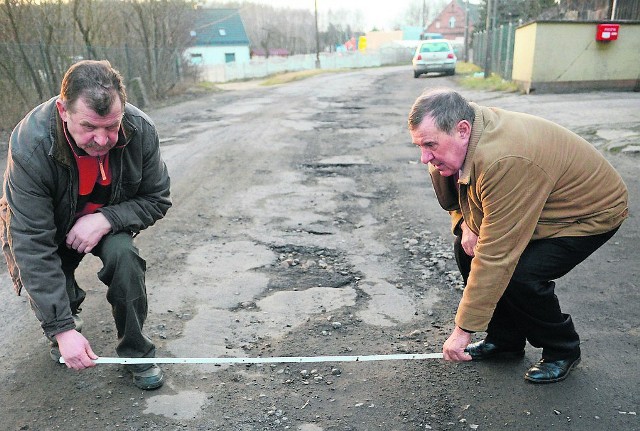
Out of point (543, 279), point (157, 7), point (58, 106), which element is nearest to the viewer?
point (58, 106)

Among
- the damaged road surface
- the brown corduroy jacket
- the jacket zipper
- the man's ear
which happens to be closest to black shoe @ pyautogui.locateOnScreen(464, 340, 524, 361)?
the damaged road surface

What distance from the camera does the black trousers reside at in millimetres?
2596

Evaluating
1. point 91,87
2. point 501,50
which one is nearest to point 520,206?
point 91,87

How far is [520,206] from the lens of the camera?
2354mm

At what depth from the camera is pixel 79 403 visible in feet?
8.84

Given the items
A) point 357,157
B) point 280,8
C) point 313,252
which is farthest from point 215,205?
point 280,8

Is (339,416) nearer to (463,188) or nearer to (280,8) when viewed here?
(463,188)

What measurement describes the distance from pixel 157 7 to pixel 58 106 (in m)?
18.7

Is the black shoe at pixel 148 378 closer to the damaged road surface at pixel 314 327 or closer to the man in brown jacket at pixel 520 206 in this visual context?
the damaged road surface at pixel 314 327

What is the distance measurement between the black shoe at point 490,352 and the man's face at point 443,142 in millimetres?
1113

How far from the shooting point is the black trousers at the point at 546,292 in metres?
2.60

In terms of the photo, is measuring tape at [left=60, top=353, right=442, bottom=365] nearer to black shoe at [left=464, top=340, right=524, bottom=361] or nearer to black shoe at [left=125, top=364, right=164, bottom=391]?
black shoe at [left=125, top=364, right=164, bottom=391]

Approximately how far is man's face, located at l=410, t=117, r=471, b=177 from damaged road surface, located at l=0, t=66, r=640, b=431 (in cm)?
112

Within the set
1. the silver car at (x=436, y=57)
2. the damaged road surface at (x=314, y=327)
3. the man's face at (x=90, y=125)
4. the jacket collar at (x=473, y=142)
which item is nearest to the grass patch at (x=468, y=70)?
the silver car at (x=436, y=57)
